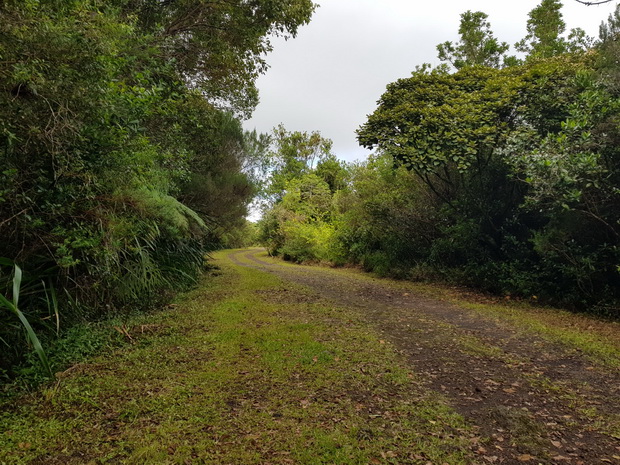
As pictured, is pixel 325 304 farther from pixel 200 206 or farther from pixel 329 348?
pixel 200 206

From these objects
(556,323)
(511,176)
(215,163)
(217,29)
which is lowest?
(556,323)

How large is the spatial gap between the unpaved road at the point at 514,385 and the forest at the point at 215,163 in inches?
118

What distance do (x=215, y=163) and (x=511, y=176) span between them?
10559 millimetres

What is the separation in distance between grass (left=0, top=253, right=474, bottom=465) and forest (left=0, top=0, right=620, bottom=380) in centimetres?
63

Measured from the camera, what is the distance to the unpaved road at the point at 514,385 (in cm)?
272

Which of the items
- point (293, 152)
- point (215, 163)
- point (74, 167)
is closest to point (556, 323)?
point (74, 167)

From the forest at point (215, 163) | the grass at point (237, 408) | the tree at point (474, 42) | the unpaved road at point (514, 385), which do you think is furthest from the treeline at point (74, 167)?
the tree at point (474, 42)

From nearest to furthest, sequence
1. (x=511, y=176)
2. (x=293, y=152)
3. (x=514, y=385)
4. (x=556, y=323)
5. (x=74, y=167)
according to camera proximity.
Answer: (x=514, y=385)
(x=74, y=167)
(x=556, y=323)
(x=511, y=176)
(x=293, y=152)

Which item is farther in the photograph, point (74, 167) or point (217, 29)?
point (217, 29)

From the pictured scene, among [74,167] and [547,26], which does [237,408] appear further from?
[547,26]

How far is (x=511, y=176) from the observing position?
7242 mm

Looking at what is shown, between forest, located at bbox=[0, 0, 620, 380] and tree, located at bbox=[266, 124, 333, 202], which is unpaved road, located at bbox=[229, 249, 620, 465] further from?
tree, located at bbox=[266, 124, 333, 202]

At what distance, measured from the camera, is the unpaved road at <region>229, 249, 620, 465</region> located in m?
2.72

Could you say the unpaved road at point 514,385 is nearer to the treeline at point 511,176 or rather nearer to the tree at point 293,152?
the treeline at point 511,176
